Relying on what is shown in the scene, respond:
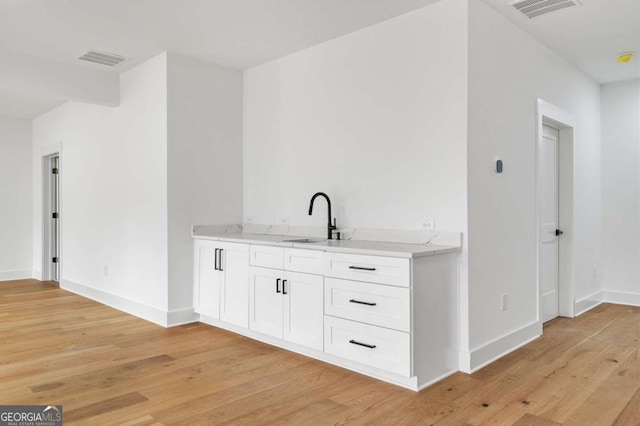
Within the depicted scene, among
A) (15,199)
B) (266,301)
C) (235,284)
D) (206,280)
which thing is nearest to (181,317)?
(206,280)

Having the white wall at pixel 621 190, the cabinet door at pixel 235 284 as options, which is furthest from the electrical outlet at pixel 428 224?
the white wall at pixel 621 190

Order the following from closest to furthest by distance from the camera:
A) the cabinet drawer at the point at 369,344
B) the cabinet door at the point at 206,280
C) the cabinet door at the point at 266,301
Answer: the cabinet drawer at the point at 369,344 < the cabinet door at the point at 266,301 < the cabinet door at the point at 206,280

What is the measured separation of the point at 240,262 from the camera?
13.0ft

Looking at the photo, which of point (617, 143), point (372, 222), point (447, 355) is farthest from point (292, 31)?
point (617, 143)

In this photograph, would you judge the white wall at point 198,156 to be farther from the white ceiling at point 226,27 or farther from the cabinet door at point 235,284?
the cabinet door at point 235,284

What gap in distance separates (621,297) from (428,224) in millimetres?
3485

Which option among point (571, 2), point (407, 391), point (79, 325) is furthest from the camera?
point (79, 325)

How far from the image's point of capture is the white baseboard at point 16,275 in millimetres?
6970

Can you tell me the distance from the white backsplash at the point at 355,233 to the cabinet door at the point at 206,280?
10.6 inches

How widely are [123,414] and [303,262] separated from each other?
4.95ft

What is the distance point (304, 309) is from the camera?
11.1 ft

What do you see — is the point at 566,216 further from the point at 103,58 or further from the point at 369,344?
the point at 103,58

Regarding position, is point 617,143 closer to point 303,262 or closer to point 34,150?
point 303,262

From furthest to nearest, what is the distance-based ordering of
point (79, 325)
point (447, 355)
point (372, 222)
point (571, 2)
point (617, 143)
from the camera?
1. point (617, 143)
2. point (79, 325)
3. point (372, 222)
4. point (571, 2)
5. point (447, 355)
